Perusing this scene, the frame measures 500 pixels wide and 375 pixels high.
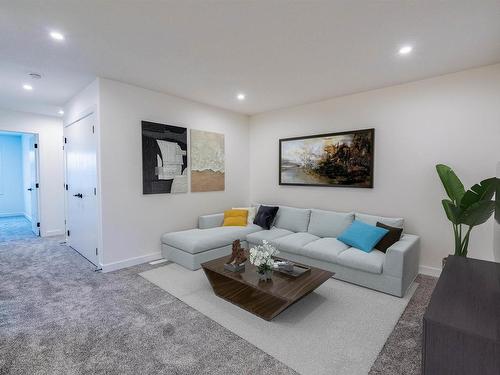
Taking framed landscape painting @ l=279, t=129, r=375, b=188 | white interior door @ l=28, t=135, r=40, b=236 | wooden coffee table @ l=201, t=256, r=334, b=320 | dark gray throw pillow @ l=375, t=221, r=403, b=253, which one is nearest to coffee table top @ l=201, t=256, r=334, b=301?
wooden coffee table @ l=201, t=256, r=334, b=320

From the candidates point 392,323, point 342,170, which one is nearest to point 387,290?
point 392,323

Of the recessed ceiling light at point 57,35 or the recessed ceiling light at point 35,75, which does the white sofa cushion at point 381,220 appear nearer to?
the recessed ceiling light at point 57,35

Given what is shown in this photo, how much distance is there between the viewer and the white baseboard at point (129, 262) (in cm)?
352

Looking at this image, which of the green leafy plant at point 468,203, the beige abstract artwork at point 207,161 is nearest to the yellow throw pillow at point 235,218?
the beige abstract artwork at point 207,161

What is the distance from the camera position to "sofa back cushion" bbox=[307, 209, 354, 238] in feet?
12.7

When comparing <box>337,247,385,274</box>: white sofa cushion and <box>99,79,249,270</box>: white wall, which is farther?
<box>99,79,249,270</box>: white wall

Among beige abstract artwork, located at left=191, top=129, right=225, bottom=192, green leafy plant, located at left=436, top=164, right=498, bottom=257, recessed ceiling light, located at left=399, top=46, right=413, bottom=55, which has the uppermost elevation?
recessed ceiling light, located at left=399, top=46, right=413, bottom=55

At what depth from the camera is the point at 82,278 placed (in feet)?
10.9

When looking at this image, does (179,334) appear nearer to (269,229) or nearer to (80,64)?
(269,229)

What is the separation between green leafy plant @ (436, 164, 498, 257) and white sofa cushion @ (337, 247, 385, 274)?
0.82 meters

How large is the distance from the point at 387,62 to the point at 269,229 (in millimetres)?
3003

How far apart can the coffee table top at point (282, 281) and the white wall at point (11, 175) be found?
827 centimetres

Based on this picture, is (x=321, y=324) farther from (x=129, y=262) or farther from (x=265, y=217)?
(x=129, y=262)

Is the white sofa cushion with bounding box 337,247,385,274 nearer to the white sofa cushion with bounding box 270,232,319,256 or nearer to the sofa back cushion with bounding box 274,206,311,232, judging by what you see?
the white sofa cushion with bounding box 270,232,319,256
